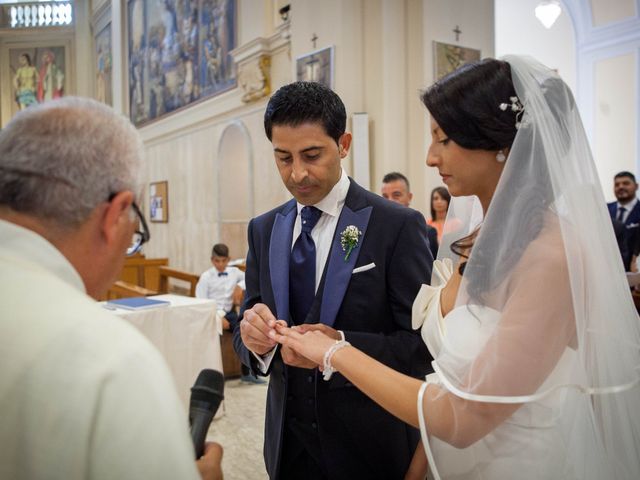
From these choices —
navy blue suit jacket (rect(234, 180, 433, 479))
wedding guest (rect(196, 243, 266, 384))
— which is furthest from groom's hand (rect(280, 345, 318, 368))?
wedding guest (rect(196, 243, 266, 384))

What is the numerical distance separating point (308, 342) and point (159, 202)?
13.6 metres

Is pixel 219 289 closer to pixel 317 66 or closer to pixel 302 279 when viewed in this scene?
pixel 317 66

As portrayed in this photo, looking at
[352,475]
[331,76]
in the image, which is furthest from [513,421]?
[331,76]

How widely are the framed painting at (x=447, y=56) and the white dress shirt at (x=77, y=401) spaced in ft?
21.2

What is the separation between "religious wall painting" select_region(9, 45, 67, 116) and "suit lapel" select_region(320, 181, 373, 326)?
2178 cm

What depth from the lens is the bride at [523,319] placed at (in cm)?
124

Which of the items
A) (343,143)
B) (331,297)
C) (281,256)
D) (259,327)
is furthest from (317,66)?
(259,327)

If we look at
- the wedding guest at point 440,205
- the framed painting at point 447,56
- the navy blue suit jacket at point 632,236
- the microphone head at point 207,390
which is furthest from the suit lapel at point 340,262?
the framed painting at point 447,56

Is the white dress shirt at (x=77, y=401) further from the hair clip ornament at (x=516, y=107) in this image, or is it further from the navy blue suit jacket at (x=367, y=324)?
the hair clip ornament at (x=516, y=107)

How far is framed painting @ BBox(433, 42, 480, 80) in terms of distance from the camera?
21.9ft

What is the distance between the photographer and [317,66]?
23.7 ft

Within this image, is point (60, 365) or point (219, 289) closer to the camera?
point (60, 365)

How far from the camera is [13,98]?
2056 centimetres

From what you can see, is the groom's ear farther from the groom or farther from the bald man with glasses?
the bald man with glasses
